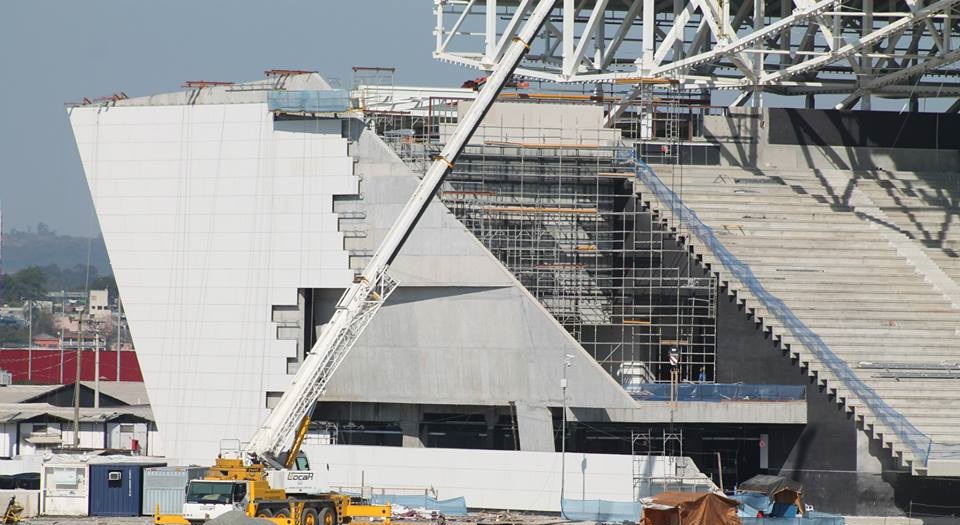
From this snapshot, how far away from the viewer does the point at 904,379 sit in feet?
160

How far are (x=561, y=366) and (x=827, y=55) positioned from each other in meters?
13.2

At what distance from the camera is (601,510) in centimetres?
4675

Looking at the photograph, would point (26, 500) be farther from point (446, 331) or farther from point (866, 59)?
point (866, 59)

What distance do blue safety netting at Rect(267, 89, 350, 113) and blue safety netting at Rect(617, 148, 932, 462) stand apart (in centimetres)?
948

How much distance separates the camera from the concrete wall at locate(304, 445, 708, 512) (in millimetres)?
49531

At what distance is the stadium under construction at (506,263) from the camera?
52281 mm

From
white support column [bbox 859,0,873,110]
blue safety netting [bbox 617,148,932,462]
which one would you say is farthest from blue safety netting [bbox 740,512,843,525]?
white support column [bbox 859,0,873,110]

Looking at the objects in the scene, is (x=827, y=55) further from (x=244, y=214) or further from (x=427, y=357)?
(x=244, y=214)

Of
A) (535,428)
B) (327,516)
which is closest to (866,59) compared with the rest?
(535,428)

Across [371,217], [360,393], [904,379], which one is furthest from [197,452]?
[904,379]

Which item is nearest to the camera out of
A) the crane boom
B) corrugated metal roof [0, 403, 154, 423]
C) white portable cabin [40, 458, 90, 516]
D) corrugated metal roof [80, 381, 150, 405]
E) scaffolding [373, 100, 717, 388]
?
the crane boom

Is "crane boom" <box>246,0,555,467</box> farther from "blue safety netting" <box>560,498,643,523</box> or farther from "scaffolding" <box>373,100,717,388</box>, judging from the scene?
"scaffolding" <box>373,100,717,388</box>

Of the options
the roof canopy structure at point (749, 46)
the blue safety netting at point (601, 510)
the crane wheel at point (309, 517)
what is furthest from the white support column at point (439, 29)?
the crane wheel at point (309, 517)

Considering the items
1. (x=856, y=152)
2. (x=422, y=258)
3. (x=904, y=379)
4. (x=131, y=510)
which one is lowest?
(x=131, y=510)
